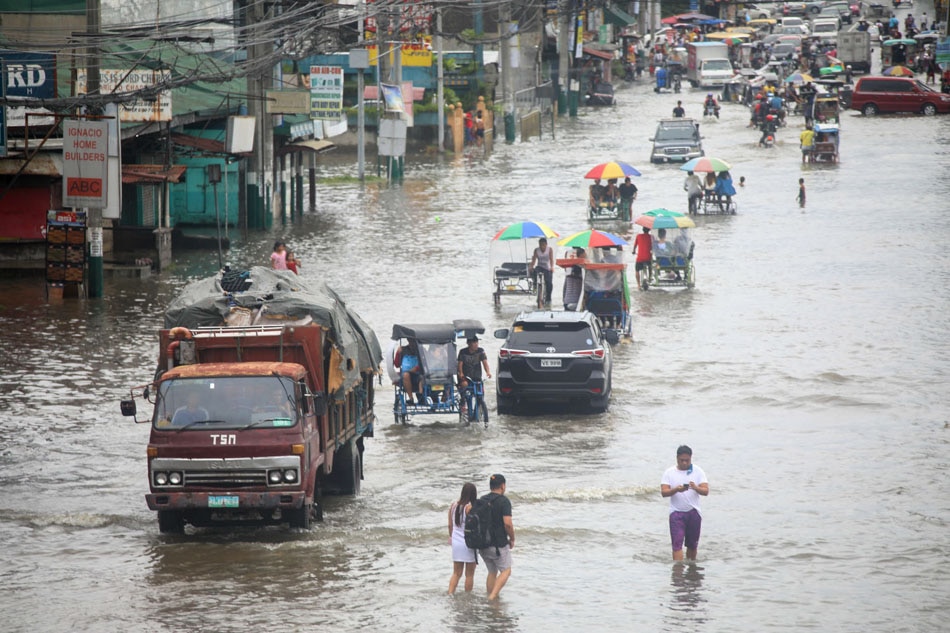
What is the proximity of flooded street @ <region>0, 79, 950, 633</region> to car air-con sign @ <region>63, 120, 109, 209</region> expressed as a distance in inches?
95.7

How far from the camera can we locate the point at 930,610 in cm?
1399

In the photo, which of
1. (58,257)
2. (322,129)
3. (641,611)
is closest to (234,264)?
(58,257)

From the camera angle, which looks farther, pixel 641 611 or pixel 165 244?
pixel 165 244

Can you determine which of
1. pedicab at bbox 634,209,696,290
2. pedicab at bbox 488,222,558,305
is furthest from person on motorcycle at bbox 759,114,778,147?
pedicab at bbox 488,222,558,305

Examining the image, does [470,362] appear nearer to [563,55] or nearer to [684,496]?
[684,496]

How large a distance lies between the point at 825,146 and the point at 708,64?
3286 cm

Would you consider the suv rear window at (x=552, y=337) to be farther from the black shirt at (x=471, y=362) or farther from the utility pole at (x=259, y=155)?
the utility pole at (x=259, y=155)

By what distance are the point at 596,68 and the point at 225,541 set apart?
275 ft

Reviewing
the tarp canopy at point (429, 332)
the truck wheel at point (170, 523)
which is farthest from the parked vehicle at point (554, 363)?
the truck wheel at point (170, 523)

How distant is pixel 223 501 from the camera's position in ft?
49.6

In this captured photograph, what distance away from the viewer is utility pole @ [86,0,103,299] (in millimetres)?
28438

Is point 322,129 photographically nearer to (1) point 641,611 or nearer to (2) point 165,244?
(2) point 165,244

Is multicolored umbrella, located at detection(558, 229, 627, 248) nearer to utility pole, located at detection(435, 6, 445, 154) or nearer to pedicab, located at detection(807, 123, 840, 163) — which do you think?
pedicab, located at detection(807, 123, 840, 163)

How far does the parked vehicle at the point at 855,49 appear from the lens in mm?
85562
